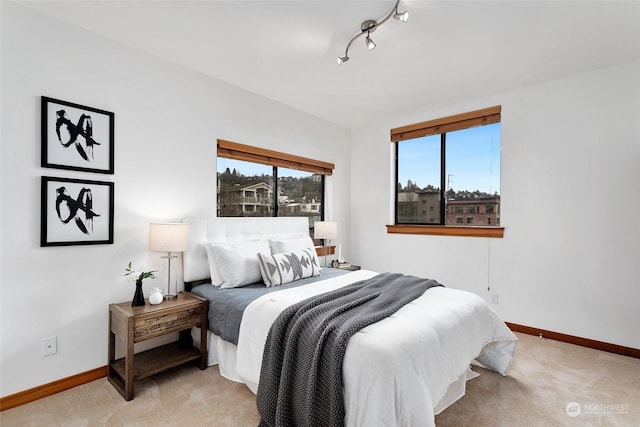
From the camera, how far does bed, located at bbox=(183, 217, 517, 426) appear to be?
4.76 feet

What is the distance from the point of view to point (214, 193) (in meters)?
3.17

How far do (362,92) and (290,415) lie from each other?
9.95 feet

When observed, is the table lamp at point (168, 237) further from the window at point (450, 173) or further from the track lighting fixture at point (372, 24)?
the window at point (450, 173)

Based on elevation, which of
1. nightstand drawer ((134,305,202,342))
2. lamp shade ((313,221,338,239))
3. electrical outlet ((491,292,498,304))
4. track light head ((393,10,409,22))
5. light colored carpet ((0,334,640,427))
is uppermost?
track light head ((393,10,409,22))

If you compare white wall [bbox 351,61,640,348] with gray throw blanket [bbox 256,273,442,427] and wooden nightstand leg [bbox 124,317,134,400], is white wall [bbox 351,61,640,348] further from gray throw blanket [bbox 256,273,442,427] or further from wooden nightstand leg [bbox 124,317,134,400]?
wooden nightstand leg [bbox 124,317,134,400]

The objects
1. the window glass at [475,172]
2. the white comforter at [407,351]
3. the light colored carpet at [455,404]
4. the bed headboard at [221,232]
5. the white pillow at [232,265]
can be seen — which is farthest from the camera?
the window glass at [475,172]

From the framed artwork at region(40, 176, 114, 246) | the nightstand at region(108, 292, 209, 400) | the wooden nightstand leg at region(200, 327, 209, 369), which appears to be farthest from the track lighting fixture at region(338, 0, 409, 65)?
the wooden nightstand leg at region(200, 327, 209, 369)

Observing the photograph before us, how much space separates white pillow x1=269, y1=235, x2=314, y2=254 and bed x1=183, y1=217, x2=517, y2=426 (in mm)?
11

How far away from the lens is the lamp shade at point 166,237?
2.44 m

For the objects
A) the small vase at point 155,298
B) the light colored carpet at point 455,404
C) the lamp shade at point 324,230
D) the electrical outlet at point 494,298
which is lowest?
the light colored carpet at point 455,404

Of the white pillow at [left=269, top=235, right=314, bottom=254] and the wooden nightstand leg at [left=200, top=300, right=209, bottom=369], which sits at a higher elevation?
the white pillow at [left=269, top=235, right=314, bottom=254]

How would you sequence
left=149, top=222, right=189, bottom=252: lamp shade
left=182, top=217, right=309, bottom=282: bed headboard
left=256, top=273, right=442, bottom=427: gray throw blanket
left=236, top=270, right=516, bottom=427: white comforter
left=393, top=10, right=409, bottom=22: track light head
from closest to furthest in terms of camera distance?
left=236, top=270, right=516, bottom=427: white comforter → left=256, top=273, right=442, bottom=427: gray throw blanket → left=393, top=10, right=409, bottom=22: track light head → left=149, top=222, right=189, bottom=252: lamp shade → left=182, top=217, right=309, bottom=282: bed headboard

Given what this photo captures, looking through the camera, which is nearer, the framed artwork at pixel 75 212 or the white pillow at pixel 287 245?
the framed artwork at pixel 75 212

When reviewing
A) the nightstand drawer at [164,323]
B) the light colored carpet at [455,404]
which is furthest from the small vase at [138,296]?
the light colored carpet at [455,404]
